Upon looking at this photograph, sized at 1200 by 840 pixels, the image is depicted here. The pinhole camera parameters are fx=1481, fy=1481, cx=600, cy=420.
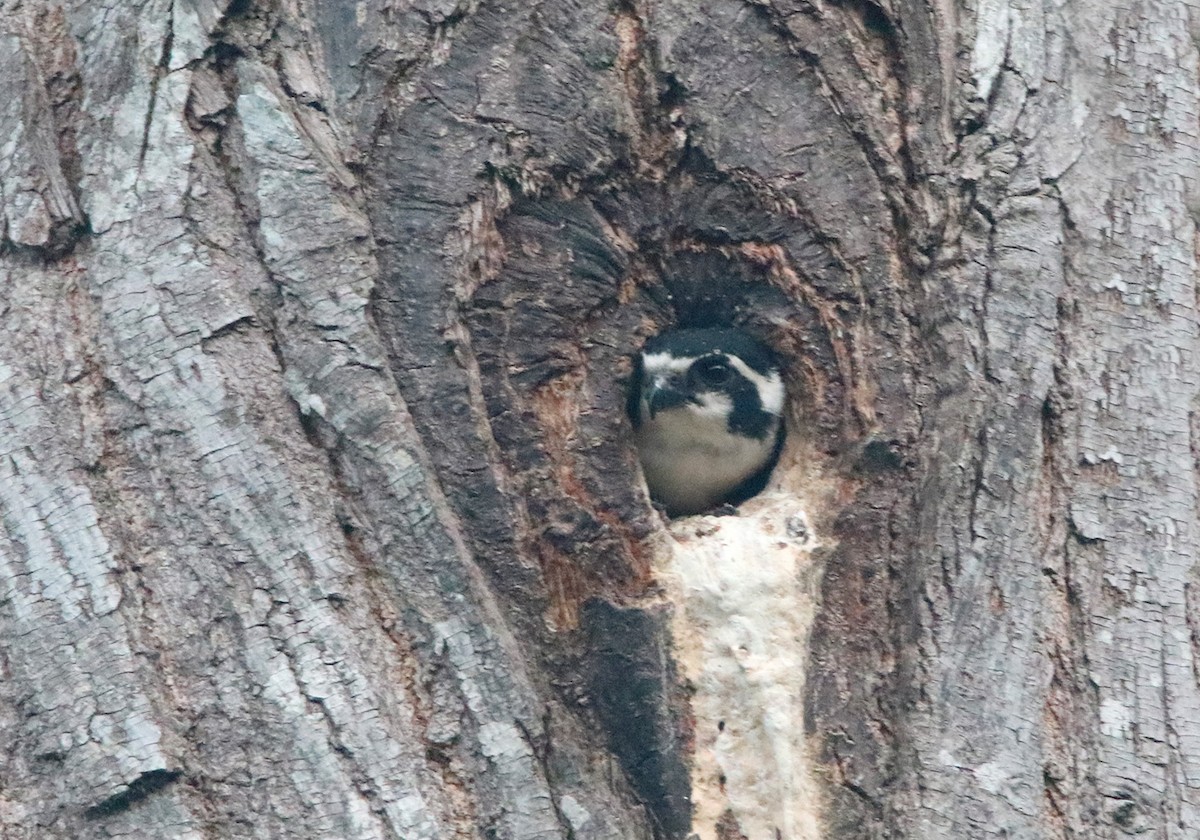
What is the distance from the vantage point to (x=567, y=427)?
11.8 feet

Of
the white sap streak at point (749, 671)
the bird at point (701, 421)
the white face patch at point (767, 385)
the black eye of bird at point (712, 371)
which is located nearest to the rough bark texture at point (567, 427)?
the white sap streak at point (749, 671)

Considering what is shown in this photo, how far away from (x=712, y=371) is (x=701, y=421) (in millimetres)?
279

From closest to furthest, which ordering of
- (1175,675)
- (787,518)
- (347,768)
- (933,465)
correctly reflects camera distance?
(347,768) < (1175,675) < (933,465) < (787,518)

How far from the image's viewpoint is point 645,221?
3793mm

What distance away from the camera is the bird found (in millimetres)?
4875

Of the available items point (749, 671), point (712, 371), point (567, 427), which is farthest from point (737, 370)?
point (749, 671)

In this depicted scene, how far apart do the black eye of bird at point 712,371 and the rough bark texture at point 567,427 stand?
1230 mm

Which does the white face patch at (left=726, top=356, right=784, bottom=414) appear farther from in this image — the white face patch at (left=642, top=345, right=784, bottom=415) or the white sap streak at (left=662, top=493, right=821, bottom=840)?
the white sap streak at (left=662, top=493, right=821, bottom=840)

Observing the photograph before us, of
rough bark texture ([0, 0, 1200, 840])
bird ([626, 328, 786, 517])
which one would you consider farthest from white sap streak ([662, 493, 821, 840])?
bird ([626, 328, 786, 517])

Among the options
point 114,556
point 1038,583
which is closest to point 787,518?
point 1038,583

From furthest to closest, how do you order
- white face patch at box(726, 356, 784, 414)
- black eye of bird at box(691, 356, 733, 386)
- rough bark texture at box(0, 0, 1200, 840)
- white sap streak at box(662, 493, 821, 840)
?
1. black eye of bird at box(691, 356, 733, 386)
2. white face patch at box(726, 356, 784, 414)
3. white sap streak at box(662, 493, 821, 840)
4. rough bark texture at box(0, 0, 1200, 840)

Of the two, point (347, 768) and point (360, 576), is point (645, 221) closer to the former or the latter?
point (360, 576)

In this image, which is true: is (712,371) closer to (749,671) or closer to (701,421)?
(701,421)

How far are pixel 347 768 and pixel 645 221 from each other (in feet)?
5.26
